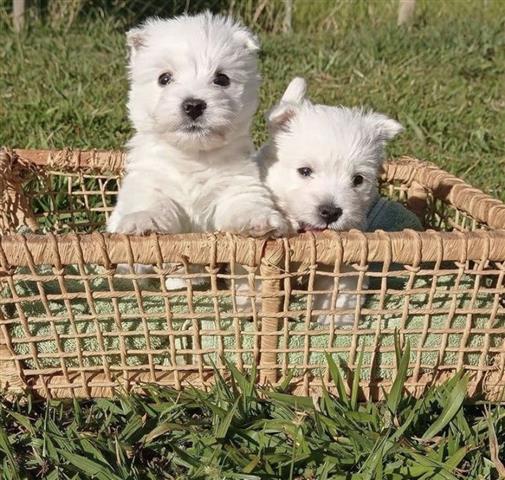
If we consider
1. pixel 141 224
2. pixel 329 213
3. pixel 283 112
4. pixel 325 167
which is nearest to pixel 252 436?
pixel 141 224

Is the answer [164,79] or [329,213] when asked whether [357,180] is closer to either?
[329,213]

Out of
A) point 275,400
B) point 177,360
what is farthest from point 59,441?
point 275,400

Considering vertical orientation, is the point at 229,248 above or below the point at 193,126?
below

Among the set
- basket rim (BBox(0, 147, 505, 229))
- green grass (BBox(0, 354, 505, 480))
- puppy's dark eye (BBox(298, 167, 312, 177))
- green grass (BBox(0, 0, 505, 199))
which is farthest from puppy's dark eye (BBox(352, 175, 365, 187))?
green grass (BBox(0, 0, 505, 199))

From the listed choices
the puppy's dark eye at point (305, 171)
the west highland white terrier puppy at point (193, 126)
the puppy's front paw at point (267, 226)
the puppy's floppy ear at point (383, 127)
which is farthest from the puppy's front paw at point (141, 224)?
the puppy's floppy ear at point (383, 127)

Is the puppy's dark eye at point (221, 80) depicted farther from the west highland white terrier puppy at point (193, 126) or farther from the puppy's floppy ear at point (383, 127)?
the puppy's floppy ear at point (383, 127)

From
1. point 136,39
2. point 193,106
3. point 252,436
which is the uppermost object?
point 136,39

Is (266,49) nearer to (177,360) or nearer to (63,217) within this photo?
(63,217)
